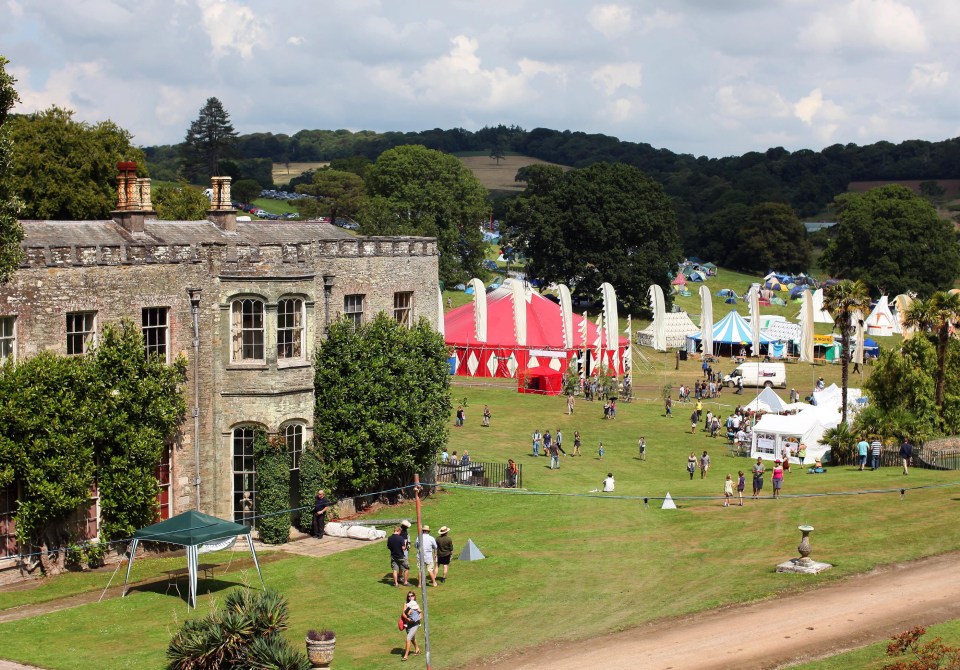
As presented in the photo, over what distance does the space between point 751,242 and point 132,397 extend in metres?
140

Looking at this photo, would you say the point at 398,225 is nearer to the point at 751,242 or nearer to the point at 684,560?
the point at 751,242

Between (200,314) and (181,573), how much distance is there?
7663 mm

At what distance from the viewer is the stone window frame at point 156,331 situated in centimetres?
3622

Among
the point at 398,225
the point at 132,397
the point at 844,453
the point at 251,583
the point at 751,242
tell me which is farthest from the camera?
the point at 751,242

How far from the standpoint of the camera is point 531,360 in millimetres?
78688

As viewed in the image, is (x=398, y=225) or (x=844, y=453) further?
(x=398, y=225)

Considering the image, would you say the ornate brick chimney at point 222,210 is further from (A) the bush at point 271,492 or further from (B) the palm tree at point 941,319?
(B) the palm tree at point 941,319

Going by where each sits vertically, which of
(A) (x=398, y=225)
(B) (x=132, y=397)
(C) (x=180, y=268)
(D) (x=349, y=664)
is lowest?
(D) (x=349, y=664)

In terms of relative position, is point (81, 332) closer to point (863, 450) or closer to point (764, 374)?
point (863, 450)

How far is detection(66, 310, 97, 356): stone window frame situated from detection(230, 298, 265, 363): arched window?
4.31m

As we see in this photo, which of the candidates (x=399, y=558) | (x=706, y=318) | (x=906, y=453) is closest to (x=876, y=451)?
(x=906, y=453)

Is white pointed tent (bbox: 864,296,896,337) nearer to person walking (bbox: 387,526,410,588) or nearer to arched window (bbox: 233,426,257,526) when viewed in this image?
arched window (bbox: 233,426,257,526)

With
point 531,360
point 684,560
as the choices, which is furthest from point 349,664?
point 531,360

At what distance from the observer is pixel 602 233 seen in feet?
385
